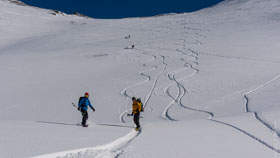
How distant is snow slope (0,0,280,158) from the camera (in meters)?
6.61

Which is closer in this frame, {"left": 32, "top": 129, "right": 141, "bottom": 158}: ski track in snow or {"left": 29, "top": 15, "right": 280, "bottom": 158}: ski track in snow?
{"left": 32, "top": 129, "right": 141, "bottom": 158}: ski track in snow

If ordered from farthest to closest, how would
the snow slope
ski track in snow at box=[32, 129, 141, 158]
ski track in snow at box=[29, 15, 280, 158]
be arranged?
the snow slope → ski track in snow at box=[29, 15, 280, 158] → ski track in snow at box=[32, 129, 141, 158]

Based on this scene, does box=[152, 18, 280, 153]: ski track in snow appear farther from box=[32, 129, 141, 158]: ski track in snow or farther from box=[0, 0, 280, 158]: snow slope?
box=[32, 129, 141, 158]: ski track in snow

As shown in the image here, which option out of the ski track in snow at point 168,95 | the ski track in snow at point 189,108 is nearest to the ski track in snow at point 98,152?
the ski track in snow at point 168,95

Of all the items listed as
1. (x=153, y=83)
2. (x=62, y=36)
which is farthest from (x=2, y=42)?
(x=153, y=83)

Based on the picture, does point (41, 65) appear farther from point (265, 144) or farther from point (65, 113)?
point (265, 144)

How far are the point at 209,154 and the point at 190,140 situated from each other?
3.88 feet

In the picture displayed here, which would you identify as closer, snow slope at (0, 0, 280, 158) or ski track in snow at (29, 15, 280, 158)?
ski track in snow at (29, 15, 280, 158)

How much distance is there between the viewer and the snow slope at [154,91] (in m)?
Answer: 6.61

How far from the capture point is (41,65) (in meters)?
23.3

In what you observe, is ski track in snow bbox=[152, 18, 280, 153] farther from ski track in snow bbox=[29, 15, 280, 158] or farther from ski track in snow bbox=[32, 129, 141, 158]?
ski track in snow bbox=[32, 129, 141, 158]

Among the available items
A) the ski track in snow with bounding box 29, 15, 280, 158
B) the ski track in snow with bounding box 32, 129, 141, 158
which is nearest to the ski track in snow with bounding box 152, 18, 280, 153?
the ski track in snow with bounding box 29, 15, 280, 158

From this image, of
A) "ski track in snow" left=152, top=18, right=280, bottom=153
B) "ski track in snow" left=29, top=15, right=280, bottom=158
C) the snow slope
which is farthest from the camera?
"ski track in snow" left=152, top=18, right=280, bottom=153

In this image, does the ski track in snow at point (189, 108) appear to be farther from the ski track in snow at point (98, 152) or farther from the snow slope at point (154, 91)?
the ski track in snow at point (98, 152)
